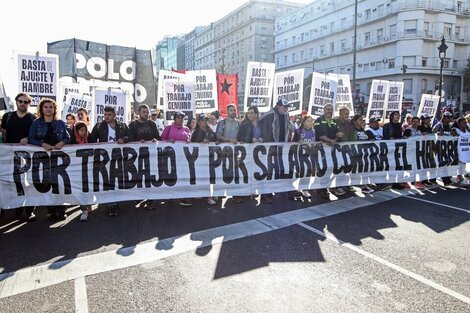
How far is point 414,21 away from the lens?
53.6 metres

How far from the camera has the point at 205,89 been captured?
10570 mm

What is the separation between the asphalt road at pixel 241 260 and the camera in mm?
3422

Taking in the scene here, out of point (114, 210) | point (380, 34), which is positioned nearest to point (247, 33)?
point (380, 34)

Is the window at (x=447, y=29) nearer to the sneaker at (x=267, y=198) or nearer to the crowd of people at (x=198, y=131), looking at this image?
the crowd of people at (x=198, y=131)

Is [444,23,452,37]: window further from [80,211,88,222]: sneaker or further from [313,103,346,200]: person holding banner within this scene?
[80,211,88,222]: sneaker

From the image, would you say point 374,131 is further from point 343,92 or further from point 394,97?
point 394,97

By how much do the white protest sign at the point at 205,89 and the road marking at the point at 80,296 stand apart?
7274mm

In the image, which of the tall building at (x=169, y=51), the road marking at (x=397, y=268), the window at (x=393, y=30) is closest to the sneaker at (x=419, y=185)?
the road marking at (x=397, y=268)

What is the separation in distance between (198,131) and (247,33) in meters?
94.4

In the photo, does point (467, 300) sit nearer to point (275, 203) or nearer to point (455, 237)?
point (455, 237)

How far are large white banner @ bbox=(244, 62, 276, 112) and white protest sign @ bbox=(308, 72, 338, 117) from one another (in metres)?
1.16

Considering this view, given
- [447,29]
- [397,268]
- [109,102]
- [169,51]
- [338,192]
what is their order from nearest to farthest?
1. [397,268]
2. [338,192]
3. [109,102]
4. [447,29]
5. [169,51]

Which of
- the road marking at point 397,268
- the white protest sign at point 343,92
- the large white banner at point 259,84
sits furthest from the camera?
the white protest sign at point 343,92

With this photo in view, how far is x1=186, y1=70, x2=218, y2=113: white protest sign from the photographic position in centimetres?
1045
